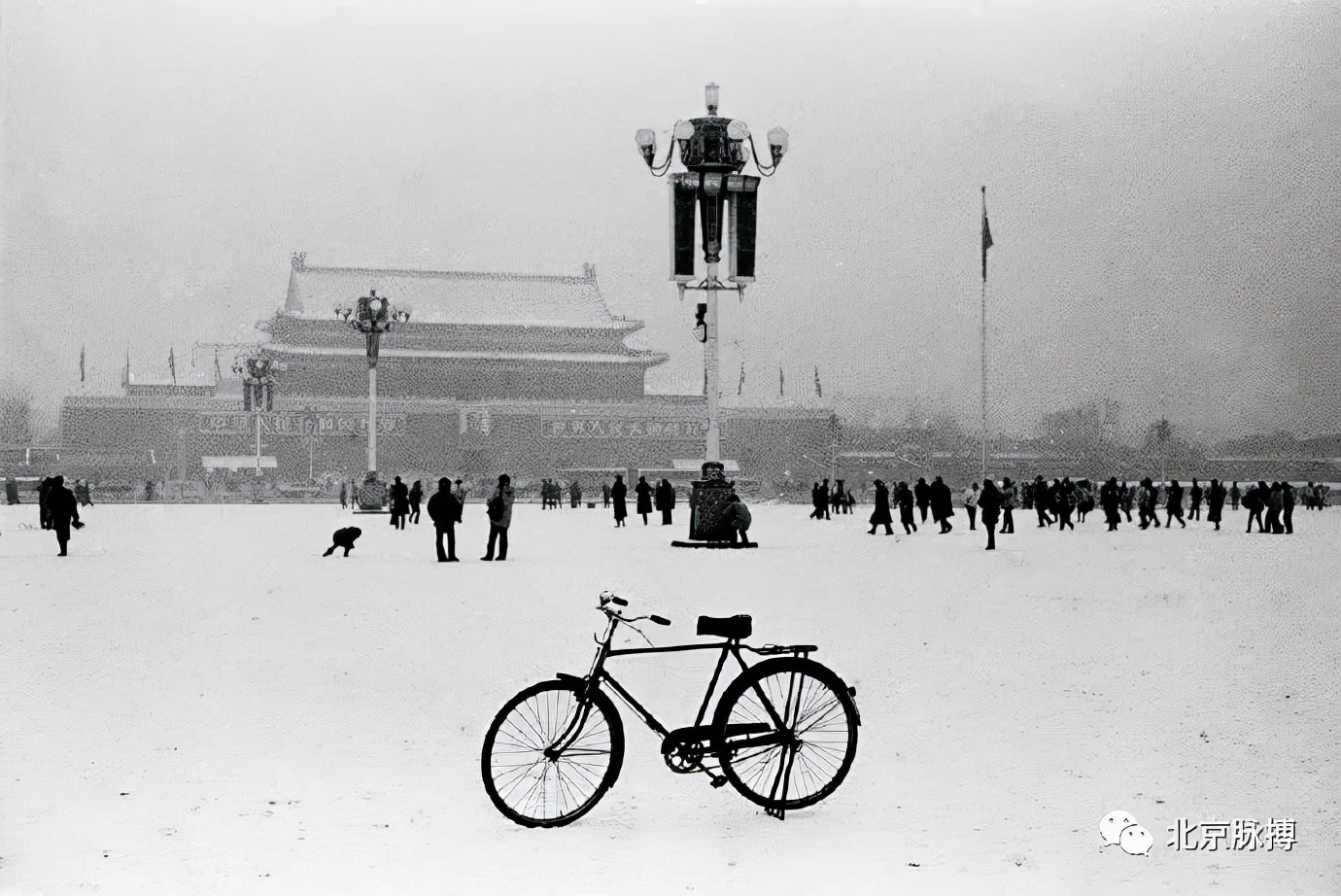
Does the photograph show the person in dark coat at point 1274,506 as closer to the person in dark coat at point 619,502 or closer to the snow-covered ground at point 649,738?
the snow-covered ground at point 649,738

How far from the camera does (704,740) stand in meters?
4.02

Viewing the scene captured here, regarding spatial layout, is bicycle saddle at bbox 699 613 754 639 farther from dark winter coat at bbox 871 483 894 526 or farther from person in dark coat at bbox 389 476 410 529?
person in dark coat at bbox 389 476 410 529

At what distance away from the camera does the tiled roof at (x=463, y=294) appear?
42.9 m

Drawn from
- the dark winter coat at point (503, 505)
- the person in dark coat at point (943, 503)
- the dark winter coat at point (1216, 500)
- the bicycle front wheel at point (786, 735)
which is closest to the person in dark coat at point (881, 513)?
the person in dark coat at point (943, 503)

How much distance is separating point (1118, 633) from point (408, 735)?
14.8 ft

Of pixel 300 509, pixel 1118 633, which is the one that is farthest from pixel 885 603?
pixel 300 509

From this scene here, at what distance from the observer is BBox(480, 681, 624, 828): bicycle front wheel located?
396 centimetres

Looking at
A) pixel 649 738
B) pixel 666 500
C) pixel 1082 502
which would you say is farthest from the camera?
pixel 1082 502

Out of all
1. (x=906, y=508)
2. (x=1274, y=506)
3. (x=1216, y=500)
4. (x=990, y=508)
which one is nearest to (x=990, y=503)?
(x=990, y=508)

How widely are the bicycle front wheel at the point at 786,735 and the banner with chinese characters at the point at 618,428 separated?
131 feet

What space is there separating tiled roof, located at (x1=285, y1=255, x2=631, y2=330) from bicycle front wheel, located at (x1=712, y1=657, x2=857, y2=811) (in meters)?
39.2

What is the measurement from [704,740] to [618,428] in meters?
40.9

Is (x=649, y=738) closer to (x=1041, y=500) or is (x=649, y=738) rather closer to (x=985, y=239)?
(x=985, y=239)

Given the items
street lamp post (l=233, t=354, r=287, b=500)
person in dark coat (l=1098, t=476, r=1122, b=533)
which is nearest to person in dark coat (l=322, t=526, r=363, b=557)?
person in dark coat (l=1098, t=476, r=1122, b=533)
